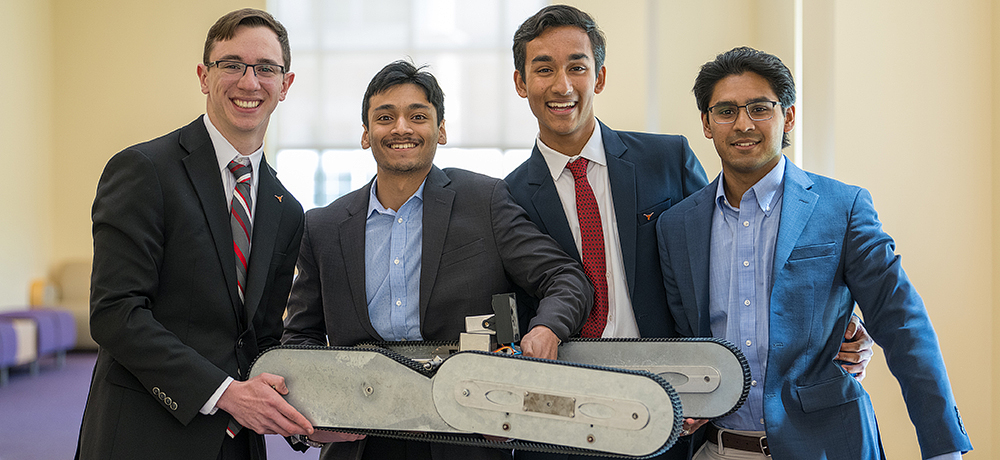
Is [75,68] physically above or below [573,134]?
above

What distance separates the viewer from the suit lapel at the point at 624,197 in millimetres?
2146

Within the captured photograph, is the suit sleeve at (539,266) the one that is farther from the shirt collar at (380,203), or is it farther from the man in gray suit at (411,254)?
the shirt collar at (380,203)

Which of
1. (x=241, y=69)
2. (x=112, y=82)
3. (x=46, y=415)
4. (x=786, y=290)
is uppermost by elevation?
(x=112, y=82)

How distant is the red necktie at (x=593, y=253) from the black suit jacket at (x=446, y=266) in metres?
0.16

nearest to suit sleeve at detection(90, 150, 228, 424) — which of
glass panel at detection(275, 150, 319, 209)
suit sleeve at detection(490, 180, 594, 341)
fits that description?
suit sleeve at detection(490, 180, 594, 341)

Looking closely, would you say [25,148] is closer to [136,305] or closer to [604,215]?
[136,305]

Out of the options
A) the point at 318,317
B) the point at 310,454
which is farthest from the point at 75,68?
the point at 318,317

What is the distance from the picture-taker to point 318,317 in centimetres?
214

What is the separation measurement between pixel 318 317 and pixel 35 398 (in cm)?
545

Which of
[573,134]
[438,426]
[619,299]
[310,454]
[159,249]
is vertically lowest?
[310,454]

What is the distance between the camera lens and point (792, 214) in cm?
183

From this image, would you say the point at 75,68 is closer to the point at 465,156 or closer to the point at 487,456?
the point at 465,156

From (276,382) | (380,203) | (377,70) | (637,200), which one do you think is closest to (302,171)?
(377,70)

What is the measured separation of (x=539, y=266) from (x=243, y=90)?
0.93m
